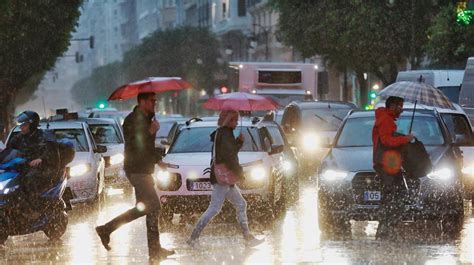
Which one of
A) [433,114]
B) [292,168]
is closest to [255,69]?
[292,168]

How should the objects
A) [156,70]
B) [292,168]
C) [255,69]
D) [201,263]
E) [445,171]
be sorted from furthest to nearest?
[156,70] → [255,69] → [292,168] → [445,171] → [201,263]

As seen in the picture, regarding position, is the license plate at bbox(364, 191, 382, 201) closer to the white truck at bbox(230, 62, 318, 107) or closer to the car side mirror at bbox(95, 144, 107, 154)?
the car side mirror at bbox(95, 144, 107, 154)

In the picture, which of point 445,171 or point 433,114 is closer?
point 445,171

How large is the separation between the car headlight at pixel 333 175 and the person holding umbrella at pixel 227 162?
1.60 m

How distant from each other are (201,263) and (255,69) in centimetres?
2967

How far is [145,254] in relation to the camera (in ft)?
48.2

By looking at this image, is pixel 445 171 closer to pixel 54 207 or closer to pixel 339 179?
pixel 339 179

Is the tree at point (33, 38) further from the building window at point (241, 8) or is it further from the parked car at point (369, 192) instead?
the building window at point (241, 8)

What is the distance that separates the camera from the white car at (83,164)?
22.1 meters

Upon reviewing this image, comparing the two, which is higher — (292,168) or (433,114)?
(433,114)

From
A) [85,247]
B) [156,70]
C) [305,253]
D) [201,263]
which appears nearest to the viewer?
[201,263]

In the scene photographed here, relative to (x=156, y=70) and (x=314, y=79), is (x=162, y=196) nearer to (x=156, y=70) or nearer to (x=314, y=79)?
(x=314, y=79)

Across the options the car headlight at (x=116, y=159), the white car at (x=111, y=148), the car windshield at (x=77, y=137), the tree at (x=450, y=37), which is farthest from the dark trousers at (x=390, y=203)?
the tree at (x=450, y=37)

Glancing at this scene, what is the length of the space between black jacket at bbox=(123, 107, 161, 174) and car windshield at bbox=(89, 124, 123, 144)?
15794mm
